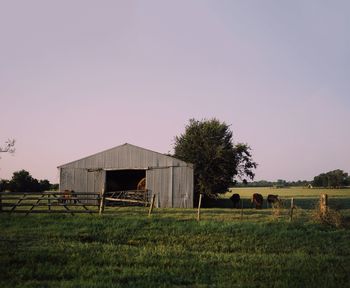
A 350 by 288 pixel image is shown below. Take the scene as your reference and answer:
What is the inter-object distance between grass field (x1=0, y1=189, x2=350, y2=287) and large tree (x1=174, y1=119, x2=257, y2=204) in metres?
22.7

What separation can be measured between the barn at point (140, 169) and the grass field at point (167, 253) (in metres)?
15.0

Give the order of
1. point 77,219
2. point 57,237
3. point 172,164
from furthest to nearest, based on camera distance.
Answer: point 172,164, point 77,219, point 57,237

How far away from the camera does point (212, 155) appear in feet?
144

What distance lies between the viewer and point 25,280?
940 centimetres

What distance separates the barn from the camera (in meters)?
34.9

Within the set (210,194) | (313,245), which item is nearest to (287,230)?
(313,245)

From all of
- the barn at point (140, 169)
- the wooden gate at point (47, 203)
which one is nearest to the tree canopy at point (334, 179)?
the barn at point (140, 169)

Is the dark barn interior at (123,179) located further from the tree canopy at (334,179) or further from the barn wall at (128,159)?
the tree canopy at (334,179)

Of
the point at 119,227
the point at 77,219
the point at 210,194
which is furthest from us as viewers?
the point at 210,194

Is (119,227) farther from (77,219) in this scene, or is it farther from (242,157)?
(242,157)

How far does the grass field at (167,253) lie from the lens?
378 inches

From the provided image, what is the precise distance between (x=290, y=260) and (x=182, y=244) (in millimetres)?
4463

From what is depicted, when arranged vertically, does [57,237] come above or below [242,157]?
below

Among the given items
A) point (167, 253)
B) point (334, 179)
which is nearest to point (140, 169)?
point (167, 253)
